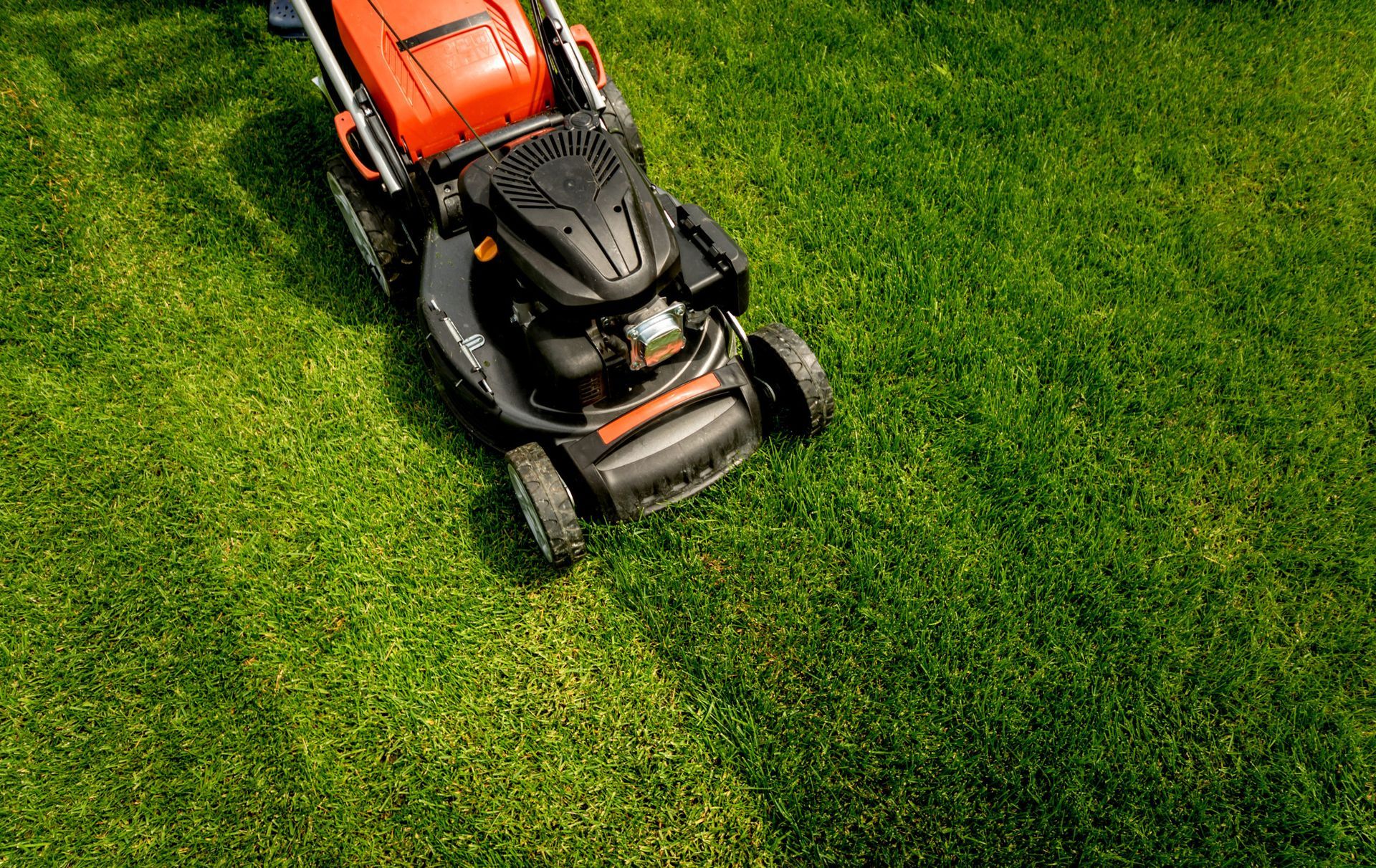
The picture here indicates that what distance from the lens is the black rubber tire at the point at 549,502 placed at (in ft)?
8.50

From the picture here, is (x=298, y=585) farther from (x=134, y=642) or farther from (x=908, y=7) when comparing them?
(x=908, y=7)

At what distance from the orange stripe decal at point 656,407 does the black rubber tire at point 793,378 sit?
0.97ft

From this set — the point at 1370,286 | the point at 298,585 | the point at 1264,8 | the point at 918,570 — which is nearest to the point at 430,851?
the point at 298,585

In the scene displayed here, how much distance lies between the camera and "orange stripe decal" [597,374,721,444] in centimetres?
262

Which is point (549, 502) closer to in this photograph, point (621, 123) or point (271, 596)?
point (271, 596)

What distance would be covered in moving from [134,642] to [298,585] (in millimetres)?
537

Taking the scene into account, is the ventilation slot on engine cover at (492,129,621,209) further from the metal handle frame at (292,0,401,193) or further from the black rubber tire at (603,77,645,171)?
the metal handle frame at (292,0,401,193)

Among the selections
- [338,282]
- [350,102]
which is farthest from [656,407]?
[338,282]

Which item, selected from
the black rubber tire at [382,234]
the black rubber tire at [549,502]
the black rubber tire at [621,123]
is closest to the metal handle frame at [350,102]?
the black rubber tire at [382,234]

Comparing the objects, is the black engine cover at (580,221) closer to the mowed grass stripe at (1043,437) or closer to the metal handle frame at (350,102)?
the metal handle frame at (350,102)

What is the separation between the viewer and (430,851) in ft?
7.89

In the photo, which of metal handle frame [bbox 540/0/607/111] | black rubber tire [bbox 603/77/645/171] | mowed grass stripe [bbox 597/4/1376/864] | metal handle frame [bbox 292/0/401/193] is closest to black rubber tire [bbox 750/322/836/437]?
mowed grass stripe [bbox 597/4/1376/864]

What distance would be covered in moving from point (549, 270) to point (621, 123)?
4.62 ft

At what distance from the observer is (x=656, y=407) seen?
8.70 ft
